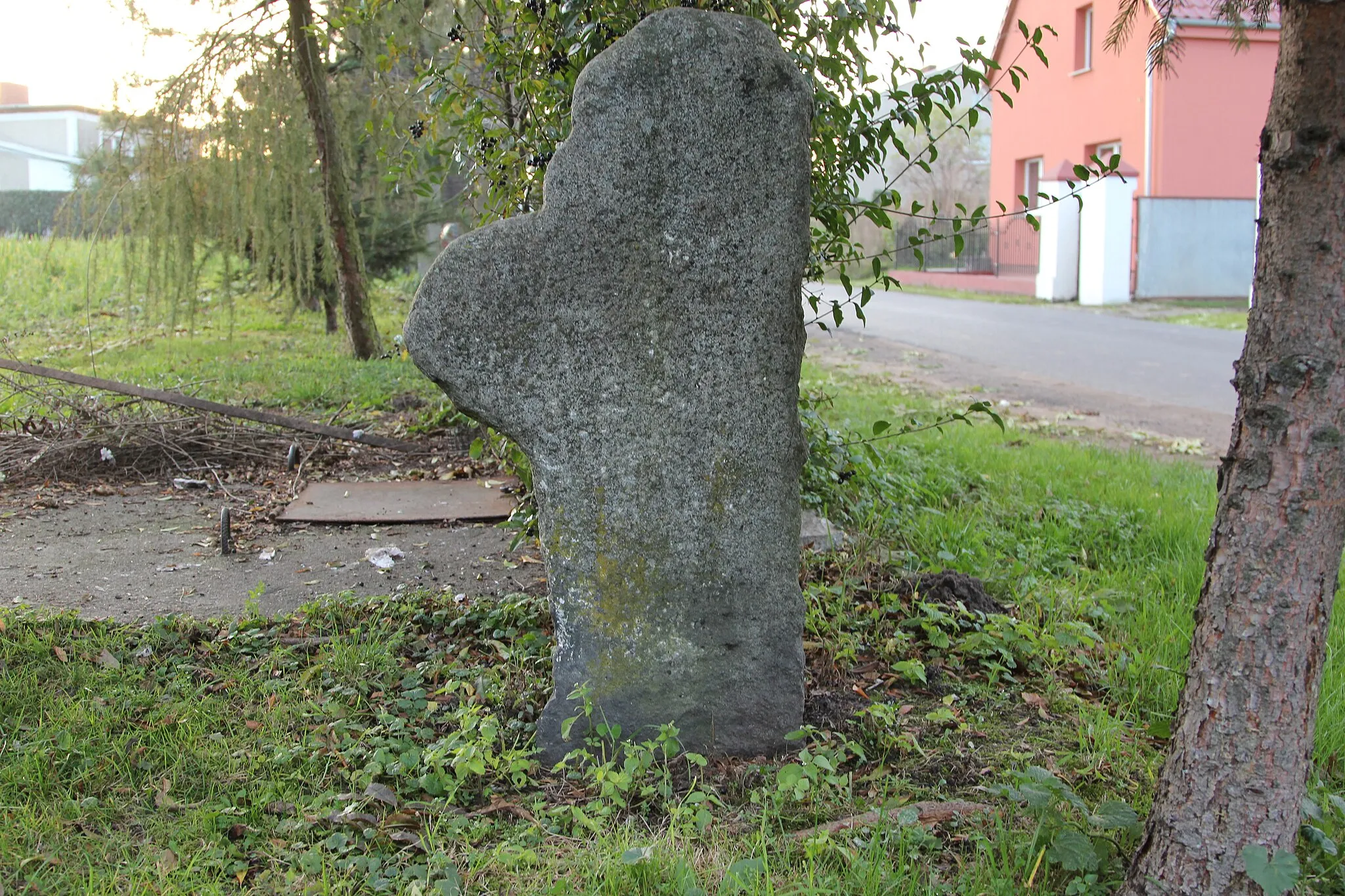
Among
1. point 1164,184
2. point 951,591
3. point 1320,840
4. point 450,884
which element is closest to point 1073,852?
point 1320,840

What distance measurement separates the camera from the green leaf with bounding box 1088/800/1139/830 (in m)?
2.27

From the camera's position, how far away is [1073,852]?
2.16m

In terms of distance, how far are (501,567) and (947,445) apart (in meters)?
3.17

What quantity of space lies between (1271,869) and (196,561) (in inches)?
152

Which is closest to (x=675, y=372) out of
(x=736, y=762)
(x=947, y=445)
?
(x=736, y=762)

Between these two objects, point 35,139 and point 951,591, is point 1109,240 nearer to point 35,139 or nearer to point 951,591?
point 951,591

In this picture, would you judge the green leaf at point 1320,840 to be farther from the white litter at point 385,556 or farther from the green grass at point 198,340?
the green grass at point 198,340

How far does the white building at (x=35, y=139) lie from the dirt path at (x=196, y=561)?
109 ft

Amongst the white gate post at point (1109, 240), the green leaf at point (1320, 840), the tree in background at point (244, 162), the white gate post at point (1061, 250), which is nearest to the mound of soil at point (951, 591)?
the green leaf at point (1320, 840)

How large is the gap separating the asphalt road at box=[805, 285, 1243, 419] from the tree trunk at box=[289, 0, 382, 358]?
158 inches

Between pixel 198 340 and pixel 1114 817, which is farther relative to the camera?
pixel 198 340

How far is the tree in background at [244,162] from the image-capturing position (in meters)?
7.56

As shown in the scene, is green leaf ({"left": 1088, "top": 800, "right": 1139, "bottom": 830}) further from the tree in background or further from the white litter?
the tree in background

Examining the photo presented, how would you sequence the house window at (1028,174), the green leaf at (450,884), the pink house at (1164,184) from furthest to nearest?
the house window at (1028,174)
the pink house at (1164,184)
the green leaf at (450,884)
